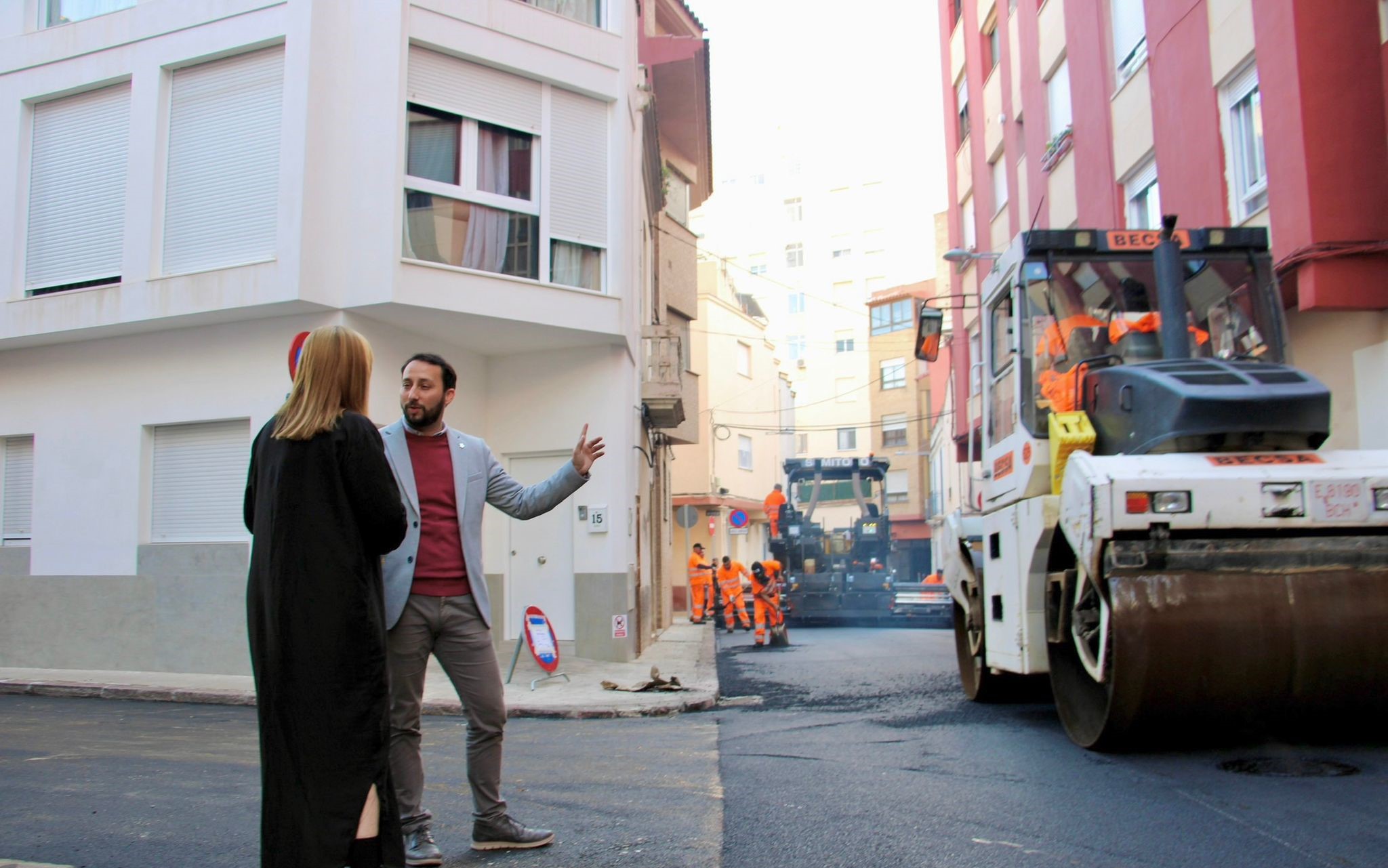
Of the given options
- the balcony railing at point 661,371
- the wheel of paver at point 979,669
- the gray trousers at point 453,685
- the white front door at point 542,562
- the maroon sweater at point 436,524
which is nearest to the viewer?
the gray trousers at point 453,685

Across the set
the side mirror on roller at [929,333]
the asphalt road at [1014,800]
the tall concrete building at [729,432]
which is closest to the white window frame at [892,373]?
the tall concrete building at [729,432]

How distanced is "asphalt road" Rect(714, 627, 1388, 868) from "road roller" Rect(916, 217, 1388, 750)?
33 centimetres

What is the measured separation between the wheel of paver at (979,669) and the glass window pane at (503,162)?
681 cm

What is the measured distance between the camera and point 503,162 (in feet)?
40.7

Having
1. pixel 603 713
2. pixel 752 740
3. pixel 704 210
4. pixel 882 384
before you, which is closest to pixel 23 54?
pixel 603 713

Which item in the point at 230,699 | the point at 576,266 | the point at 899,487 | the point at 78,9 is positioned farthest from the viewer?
the point at 899,487

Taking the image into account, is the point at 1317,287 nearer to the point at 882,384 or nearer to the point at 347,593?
the point at 347,593

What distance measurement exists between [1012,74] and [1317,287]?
39.9ft

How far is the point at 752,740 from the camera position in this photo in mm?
6930

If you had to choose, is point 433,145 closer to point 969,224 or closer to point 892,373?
point 969,224

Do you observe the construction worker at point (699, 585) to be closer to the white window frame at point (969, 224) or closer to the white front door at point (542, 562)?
the white window frame at point (969, 224)

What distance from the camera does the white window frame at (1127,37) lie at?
14.6m

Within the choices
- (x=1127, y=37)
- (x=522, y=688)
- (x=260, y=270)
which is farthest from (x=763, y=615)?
(x=1127, y=37)

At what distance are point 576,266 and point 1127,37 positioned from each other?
26.7ft
